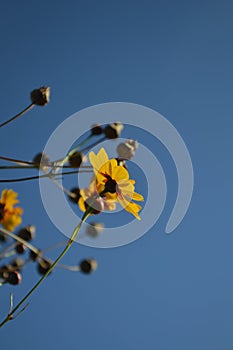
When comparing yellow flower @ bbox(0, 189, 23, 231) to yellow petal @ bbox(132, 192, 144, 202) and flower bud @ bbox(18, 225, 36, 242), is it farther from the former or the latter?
yellow petal @ bbox(132, 192, 144, 202)

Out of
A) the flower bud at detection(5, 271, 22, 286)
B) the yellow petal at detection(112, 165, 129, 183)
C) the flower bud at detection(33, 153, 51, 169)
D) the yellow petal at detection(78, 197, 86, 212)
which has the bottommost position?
the flower bud at detection(5, 271, 22, 286)

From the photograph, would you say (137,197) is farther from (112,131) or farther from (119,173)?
(112,131)

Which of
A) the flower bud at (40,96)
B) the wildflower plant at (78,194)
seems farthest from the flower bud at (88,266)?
the flower bud at (40,96)

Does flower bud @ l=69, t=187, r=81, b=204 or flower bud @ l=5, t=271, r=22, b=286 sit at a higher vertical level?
flower bud @ l=69, t=187, r=81, b=204

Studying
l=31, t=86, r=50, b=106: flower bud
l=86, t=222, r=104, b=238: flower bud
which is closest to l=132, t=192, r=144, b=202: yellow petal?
l=86, t=222, r=104, b=238: flower bud

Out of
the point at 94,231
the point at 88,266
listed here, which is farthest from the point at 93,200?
the point at 88,266

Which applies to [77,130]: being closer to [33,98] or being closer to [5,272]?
[33,98]

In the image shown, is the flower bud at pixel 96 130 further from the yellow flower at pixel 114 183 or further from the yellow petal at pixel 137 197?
the yellow petal at pixel 137 197
